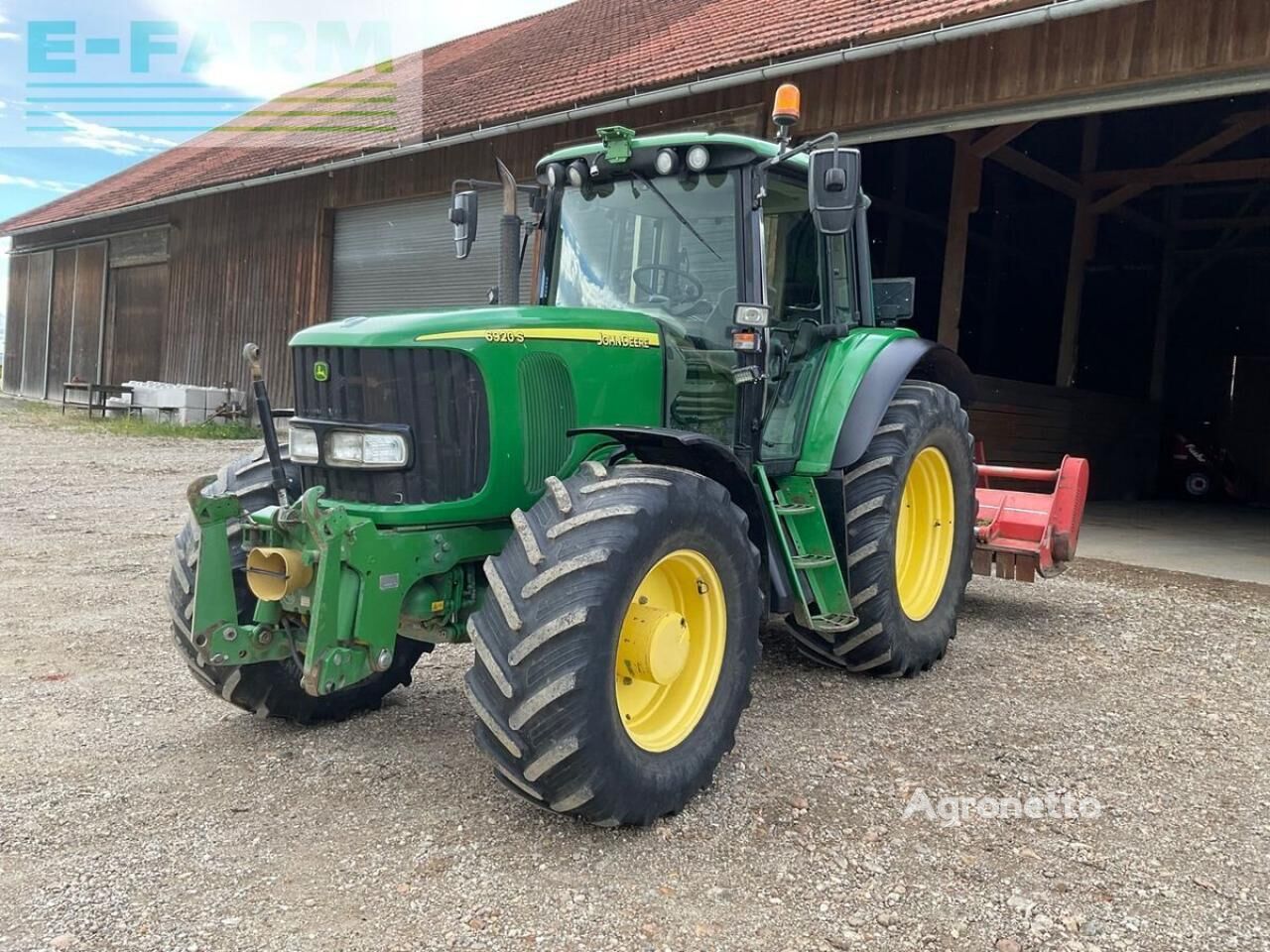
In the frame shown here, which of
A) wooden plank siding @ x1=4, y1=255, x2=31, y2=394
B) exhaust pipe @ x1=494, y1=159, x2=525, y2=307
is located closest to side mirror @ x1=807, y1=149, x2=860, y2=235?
exhaust pipe @ x1=494, y1=159, x2=525, y2=307

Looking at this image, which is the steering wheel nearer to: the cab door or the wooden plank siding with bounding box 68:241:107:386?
the cab door

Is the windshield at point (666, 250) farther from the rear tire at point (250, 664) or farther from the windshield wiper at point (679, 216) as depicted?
the rear tire at point (250, 664)

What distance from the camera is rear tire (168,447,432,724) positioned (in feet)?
10.8

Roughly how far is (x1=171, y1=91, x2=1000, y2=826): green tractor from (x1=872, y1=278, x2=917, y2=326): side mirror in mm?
433

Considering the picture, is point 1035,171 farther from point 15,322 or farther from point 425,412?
point 15,322

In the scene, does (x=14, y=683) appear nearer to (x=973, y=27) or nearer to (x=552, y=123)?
(x=973, y=27)

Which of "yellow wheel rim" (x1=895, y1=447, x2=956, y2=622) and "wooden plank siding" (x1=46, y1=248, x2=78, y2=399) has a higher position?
"wooden plank siding" (x1=46, y1=248, x2=78, y2=399)

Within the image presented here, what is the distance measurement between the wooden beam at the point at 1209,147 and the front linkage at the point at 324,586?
10.6 meters

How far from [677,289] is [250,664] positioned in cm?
207

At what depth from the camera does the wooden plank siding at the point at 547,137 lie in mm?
6734

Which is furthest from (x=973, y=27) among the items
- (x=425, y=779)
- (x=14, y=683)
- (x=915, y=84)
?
(x=14, y=683)

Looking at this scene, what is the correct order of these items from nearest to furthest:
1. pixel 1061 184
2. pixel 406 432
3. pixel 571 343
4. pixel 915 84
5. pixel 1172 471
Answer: pixel 406 432, pixel 571 343, pixel 915 84, pixel 1061 184, pixel 1172 471

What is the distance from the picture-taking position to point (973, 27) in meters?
7.01

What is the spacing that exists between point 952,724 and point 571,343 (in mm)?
2093
